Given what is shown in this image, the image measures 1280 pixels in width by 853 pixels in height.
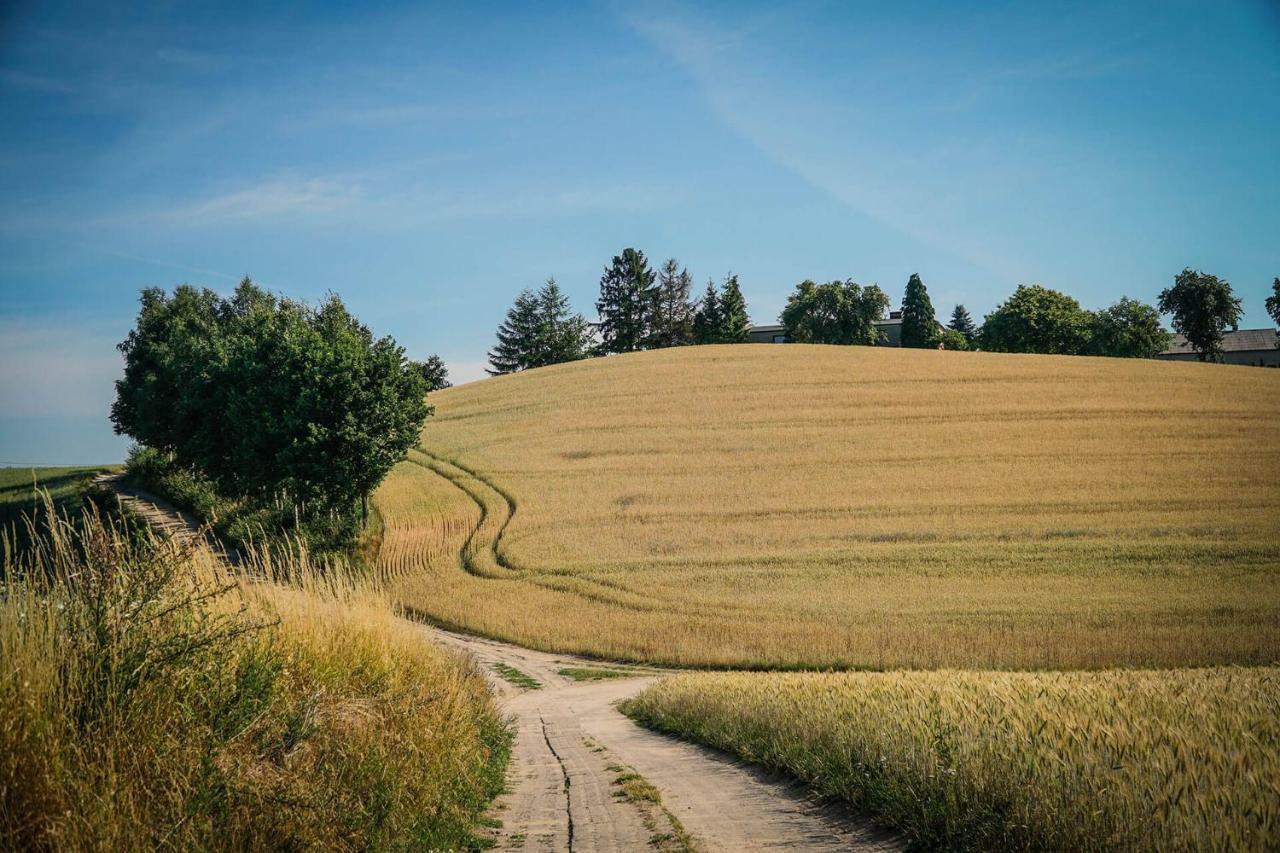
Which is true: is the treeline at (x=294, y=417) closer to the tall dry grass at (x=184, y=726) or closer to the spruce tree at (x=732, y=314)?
the tall dry grass at (x=184, y=726)

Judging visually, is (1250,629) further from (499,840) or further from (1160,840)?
(499,840)

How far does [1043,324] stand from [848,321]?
2665 centimetres

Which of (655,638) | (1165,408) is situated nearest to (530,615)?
(655,638)

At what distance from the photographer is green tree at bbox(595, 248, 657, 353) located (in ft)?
416

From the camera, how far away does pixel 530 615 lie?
3070 cm

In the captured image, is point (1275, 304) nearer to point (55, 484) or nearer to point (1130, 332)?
point (1130, 332)

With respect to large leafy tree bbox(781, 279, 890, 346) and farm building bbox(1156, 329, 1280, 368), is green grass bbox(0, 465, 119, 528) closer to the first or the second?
large leafy tree bbox(781, 279, 890, 346)

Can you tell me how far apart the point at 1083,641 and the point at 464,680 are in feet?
64.1

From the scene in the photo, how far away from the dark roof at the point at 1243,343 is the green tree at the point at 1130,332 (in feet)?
46.2

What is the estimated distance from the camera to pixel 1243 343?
119m

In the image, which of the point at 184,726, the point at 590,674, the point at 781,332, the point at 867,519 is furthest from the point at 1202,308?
the point at 184,726

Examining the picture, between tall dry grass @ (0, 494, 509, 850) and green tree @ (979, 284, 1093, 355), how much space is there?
382 feet

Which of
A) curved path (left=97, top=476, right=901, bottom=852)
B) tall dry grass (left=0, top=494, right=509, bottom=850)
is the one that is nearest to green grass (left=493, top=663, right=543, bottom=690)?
curved path (left=97, top=476, right=901, bottom=852)

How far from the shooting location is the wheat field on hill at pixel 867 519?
2581cm
